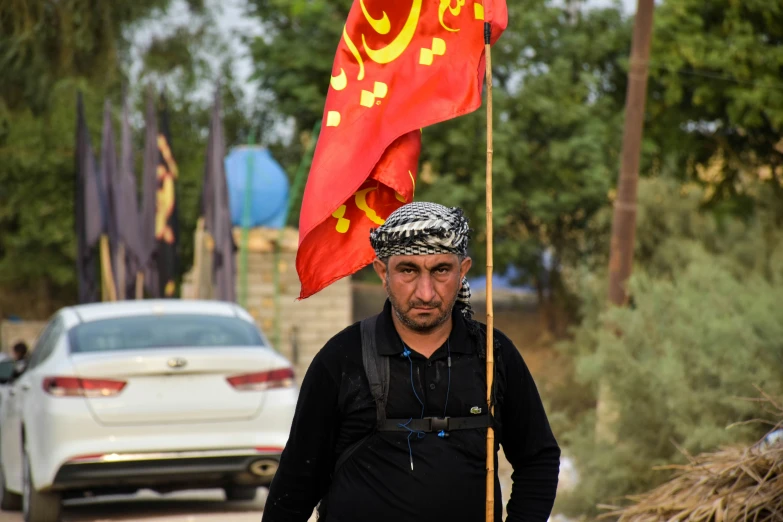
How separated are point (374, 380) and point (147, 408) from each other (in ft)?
18.7

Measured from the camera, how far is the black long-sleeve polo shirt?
138 inches

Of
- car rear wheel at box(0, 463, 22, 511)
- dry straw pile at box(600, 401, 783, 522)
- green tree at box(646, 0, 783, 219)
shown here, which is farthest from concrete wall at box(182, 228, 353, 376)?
dry straw pile at box(600, 401, 783, 522)

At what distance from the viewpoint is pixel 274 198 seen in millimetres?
23359

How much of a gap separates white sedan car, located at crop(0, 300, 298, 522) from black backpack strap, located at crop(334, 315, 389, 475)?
5550 millimetres

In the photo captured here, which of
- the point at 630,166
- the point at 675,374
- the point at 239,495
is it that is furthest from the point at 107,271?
the point at 675,374

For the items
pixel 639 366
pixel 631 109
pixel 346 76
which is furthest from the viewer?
pixel 631 109

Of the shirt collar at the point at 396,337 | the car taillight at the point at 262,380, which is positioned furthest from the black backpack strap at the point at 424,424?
the car taillight at the point at 262,380

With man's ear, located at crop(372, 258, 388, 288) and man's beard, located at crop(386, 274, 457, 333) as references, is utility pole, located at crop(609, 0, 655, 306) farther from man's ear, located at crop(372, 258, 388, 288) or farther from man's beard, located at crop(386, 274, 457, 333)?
man's beard, located at crop(386, 274, 457, 333)

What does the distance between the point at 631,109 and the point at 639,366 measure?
4.63m

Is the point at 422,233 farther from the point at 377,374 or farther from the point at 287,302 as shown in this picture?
the point at 287,302

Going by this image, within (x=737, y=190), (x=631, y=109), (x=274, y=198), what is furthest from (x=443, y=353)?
(x=737, y=190)

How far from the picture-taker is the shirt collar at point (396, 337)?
357 centimetres

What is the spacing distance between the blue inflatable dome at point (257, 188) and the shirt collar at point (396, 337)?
19.6 m

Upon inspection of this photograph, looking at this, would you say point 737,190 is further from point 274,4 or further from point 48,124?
point 48,124
